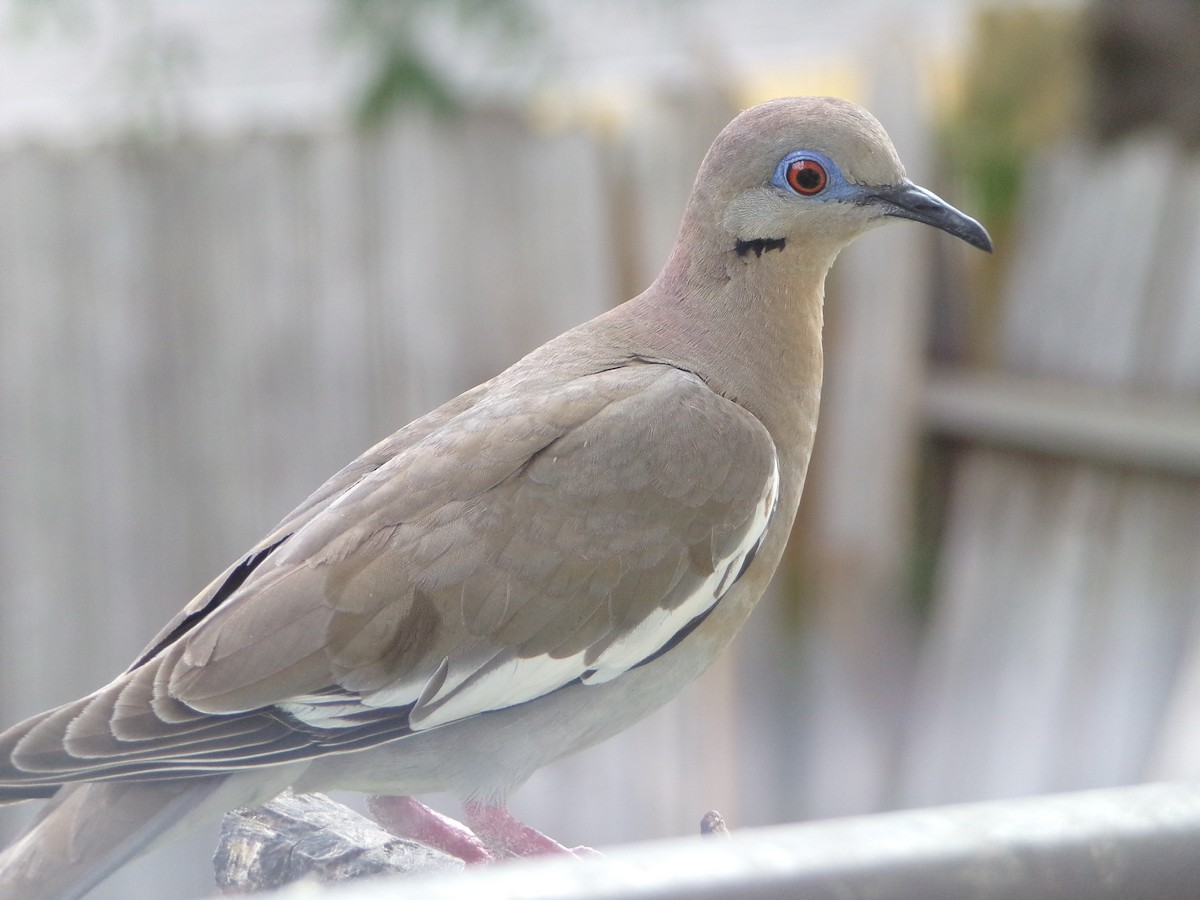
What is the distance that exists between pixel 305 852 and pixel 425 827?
440mm

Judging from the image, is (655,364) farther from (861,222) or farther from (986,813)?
(986,813)

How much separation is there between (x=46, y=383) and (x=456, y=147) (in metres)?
1.50

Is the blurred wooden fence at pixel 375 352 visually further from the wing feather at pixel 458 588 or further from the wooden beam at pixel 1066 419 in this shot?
the wing feather at pixel 458 588

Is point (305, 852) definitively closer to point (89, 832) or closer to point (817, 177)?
point (89, 832)

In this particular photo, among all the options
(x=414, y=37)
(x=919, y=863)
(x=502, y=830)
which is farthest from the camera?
(x=414, y=37)

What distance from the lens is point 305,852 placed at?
2.19 m

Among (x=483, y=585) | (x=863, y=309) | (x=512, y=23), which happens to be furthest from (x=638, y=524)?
(x=512, y=23)

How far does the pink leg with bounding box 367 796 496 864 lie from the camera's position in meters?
2.55

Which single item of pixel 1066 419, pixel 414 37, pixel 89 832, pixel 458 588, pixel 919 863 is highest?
pixel 414 37

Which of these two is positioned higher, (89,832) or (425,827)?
(89,832)

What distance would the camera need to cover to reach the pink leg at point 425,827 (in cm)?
255

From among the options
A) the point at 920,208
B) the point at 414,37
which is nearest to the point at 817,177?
the point at 920,208

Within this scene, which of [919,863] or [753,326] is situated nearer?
[919,863]

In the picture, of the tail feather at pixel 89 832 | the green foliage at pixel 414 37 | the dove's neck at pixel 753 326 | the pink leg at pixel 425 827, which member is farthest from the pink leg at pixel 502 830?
the green foliage at pixel 414 37
